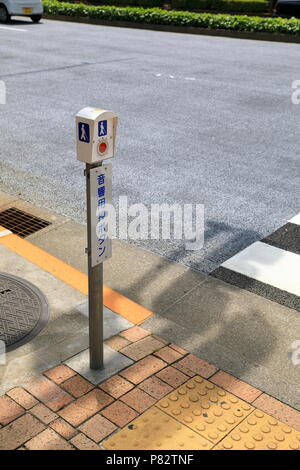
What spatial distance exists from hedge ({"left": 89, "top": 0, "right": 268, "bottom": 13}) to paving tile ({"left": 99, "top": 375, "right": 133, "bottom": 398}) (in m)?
24.8

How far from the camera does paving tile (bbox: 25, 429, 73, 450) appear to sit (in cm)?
296

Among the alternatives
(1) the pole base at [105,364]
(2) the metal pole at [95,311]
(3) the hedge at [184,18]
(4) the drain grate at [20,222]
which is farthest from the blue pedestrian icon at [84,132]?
(3) the hedge at [184,18]

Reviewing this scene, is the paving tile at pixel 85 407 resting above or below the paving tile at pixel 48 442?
above

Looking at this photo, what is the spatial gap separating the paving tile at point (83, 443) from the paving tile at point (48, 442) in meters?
0.04

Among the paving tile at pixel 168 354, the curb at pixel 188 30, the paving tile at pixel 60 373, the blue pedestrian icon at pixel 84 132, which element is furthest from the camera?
the curb at pixel 188 30

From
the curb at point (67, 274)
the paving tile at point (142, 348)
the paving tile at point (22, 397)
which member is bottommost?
the paving tile at point (22, 397)

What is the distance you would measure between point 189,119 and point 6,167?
12.0 ft

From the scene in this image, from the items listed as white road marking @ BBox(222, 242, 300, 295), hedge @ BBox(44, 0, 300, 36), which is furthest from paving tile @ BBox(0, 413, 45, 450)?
hedge @ BBox(44, 0, 300, 36)

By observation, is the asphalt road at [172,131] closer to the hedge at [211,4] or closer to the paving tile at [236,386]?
the paving tile at [236,386]

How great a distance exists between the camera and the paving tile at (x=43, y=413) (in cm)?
314

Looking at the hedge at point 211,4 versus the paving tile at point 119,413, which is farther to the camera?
the hedge at point 211,4

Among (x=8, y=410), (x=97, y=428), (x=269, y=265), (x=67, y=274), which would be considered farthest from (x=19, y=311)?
(x=269, y=265)

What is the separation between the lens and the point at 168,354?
3.74 m

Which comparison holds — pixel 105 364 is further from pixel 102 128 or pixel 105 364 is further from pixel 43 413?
pixel 102 128
